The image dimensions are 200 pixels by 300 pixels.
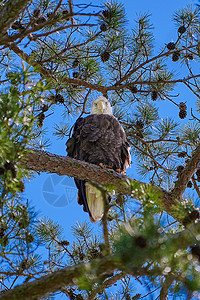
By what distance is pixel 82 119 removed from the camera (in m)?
3.06

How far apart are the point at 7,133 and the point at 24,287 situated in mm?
430

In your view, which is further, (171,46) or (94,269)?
(171,46)

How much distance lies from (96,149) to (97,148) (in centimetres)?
1

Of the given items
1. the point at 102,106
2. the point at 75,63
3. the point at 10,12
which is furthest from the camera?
the point at 102,106

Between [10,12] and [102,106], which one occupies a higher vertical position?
[102,106]

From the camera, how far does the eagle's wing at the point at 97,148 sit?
112 inches

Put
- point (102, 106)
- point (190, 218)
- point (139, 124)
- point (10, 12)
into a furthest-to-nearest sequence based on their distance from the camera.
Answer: point (102, 106) → point (139, 124) → point (10, 12) → point (190, 218)

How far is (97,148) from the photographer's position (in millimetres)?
2889

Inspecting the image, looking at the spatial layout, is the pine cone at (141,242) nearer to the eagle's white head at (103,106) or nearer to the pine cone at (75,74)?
the pine cone at (75,74)

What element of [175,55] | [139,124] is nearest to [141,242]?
[175,55]

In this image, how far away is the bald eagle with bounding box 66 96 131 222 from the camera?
285 centimetres

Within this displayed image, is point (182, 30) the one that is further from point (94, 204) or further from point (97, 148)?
point (94, 204)

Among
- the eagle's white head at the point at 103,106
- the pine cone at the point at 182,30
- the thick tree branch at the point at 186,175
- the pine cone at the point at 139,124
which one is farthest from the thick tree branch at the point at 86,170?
the eagle's white head at the point at 103,106

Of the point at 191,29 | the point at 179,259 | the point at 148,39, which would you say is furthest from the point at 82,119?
the point at 179,259
